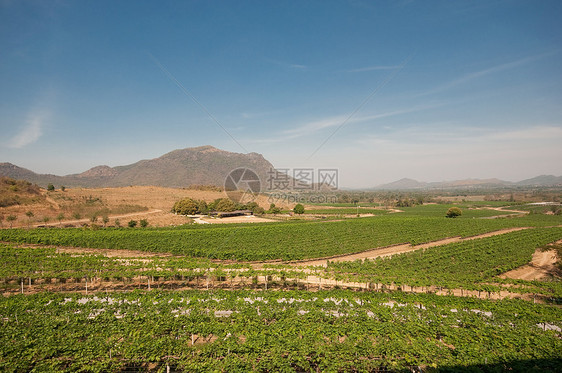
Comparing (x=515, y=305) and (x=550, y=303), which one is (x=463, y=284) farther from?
(x=550, y=303)

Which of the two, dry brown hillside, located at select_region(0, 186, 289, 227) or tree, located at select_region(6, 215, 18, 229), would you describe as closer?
tree, located at select_region(6, 215, 18, 229)

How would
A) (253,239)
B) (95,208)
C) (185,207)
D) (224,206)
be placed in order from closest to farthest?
(253,239), (95,208), (185,207), (224,206)

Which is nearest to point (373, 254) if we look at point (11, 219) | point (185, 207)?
point (185, 207)

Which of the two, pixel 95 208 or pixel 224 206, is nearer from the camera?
pixel 95 208

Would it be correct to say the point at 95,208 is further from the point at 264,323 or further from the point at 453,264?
the point at 453,264

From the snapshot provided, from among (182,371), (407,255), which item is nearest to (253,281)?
(182,371)

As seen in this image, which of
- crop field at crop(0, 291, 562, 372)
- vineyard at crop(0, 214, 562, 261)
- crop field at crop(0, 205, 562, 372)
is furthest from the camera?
vineyard at crop(0, 214, 562, 261)

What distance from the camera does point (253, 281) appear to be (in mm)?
20859

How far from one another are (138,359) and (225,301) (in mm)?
5206

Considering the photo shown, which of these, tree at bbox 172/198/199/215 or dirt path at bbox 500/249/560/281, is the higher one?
tree at bbox 172/198/199/215

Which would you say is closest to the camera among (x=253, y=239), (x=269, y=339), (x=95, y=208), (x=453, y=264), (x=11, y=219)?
(x=269, y=339)

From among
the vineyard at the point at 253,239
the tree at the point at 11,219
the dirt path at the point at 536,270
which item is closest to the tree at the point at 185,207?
the vineyard at the point at 253,239

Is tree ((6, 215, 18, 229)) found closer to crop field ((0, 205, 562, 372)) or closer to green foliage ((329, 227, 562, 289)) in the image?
crop field ((0, 205, 562, 372))

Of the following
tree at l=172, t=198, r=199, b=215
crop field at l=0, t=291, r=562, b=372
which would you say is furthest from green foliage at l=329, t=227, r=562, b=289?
tree at l=172, t=198, r=199, b=215
